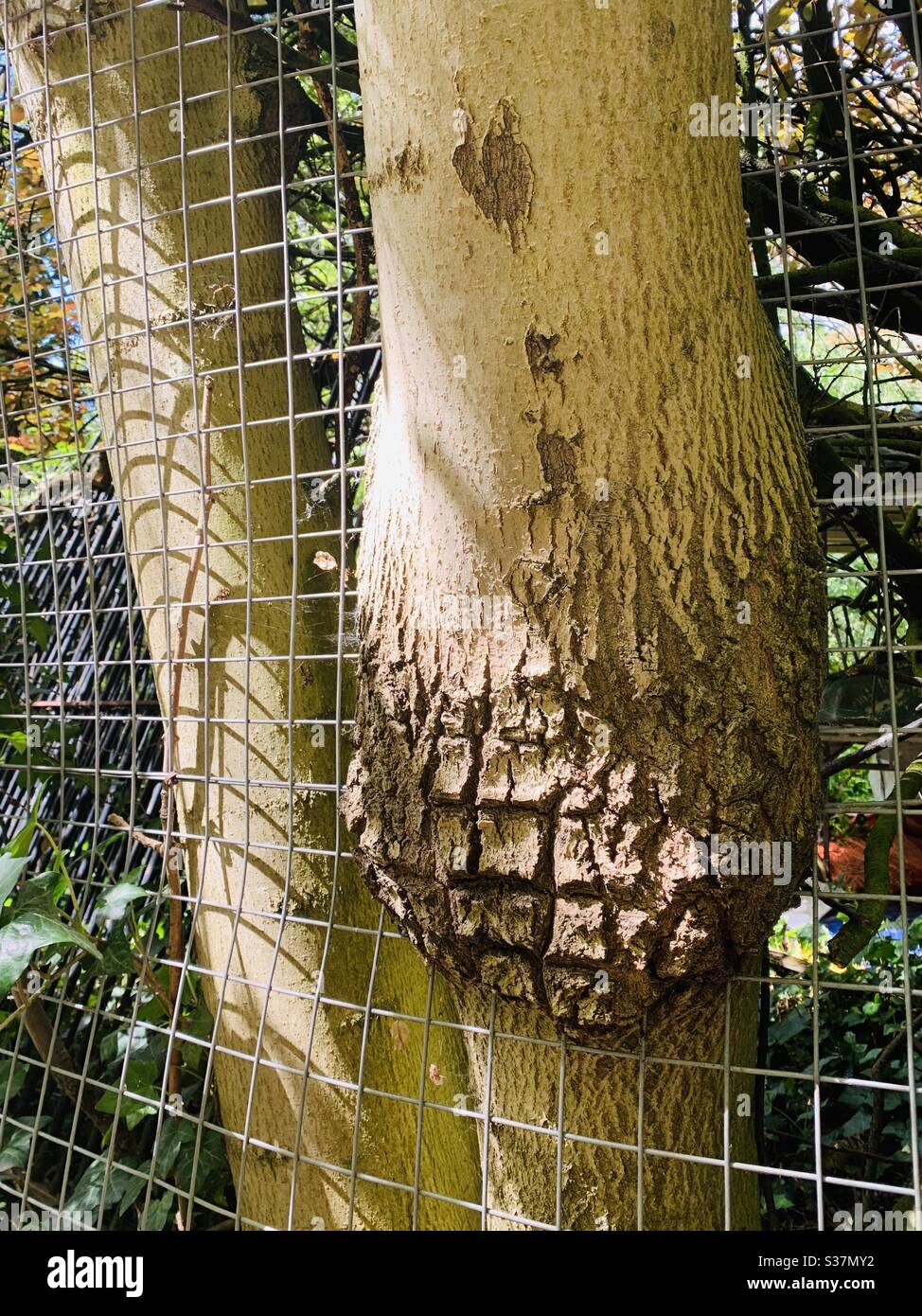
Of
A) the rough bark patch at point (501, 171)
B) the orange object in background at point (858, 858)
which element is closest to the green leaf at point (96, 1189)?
the rough bark patch at point (501, 171)

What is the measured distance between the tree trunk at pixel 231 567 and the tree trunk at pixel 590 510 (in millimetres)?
507

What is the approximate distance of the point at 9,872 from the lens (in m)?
1.52

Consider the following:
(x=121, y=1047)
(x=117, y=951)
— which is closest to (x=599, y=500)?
(x=117, y=951)

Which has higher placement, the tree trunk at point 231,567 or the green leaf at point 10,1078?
the tree trunk at point 231,567

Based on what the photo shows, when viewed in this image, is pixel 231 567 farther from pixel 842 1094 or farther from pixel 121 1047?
pixel 842 1094

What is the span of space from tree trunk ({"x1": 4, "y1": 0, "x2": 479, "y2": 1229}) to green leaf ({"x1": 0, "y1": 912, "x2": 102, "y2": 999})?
249 mm

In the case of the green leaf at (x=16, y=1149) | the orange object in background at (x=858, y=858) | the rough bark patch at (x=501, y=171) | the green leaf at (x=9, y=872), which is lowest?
the green leaf at (x=16, y=1149)

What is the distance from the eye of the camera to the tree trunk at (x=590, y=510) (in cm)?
109

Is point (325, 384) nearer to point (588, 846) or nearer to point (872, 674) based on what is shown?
point (872, 674)

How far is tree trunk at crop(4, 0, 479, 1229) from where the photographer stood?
164cm

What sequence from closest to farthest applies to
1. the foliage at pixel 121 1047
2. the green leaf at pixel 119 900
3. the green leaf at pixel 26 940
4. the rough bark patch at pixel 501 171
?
the rough bark patch at pixel 501 171
the green leaf at pixel 26 940
the foliage at pixel 121 1047
the green leaf at pixel 119 900

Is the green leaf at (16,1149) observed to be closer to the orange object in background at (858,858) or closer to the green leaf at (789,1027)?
the green leaf at (789,1027)

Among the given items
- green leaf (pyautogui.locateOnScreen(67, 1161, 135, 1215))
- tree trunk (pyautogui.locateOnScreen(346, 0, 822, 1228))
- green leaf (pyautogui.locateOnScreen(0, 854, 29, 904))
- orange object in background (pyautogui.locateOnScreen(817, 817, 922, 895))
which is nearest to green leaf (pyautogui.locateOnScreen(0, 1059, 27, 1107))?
green leaf (pyautogui.locateOnScreen(67, 1161, 135, 1215))

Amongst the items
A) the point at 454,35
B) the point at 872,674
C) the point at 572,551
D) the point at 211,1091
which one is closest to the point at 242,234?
the point at 454,35
